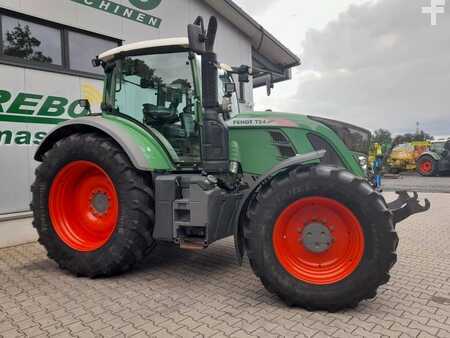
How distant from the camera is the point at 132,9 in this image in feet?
25.4

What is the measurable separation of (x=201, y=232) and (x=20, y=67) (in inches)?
167

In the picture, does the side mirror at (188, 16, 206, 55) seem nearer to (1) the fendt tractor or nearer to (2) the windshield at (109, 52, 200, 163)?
(1) the fendt tractor

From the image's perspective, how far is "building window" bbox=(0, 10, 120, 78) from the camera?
589 centimetres

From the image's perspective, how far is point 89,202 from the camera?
4465mm

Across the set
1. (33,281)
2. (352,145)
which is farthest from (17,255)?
(352,145)

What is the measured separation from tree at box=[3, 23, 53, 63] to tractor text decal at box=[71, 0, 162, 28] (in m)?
1.16

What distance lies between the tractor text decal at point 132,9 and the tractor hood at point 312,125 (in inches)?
181

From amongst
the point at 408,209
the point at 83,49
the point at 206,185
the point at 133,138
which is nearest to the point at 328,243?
the point at 408,209

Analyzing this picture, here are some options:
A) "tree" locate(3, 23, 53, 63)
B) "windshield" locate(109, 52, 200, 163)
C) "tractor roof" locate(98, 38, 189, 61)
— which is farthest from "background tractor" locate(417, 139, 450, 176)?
"tree" locate(3, 23, 53, 63)

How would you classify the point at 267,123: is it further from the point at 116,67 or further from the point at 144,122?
the point at 116,67

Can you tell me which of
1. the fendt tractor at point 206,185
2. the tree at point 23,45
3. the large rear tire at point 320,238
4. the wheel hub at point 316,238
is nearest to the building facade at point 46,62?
the tree at point 23,45

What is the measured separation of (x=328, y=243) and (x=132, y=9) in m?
6.57

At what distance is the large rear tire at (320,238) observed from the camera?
9.91 feet

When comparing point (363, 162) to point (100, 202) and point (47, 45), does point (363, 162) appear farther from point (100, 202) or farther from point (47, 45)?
point (47, 45)
